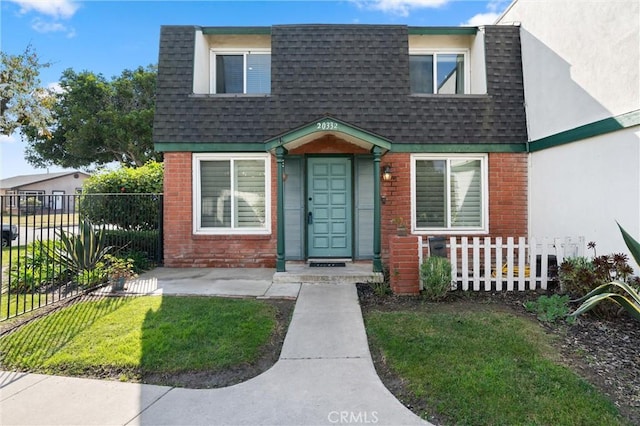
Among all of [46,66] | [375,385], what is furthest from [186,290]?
[46,66]

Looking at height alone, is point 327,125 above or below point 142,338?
above

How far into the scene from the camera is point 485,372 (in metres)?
3.46

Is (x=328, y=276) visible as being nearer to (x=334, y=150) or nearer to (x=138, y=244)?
(x=334, y=150)

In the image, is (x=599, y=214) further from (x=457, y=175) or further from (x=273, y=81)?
(x=273, y=81)

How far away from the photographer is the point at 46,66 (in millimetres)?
13297

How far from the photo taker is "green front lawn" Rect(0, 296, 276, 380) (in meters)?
3.78

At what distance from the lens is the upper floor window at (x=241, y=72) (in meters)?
9.17

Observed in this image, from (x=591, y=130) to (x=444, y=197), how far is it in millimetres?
3156

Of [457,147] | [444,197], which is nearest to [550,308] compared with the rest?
[444,197]

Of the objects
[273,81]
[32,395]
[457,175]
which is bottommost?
[32,395]

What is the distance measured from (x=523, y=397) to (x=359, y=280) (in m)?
4.12

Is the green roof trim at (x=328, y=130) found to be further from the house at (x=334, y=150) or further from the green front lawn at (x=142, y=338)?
the green front lawn at (x=142, y=338)

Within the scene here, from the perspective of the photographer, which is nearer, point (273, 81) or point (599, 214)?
point (599, 214)

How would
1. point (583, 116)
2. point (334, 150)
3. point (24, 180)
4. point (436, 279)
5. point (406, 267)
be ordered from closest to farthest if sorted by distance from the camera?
1. point (436, 279)
2. point (406, 267)
3. point (583, 116)
4. point (334, 150)
5. point (24, 180)
